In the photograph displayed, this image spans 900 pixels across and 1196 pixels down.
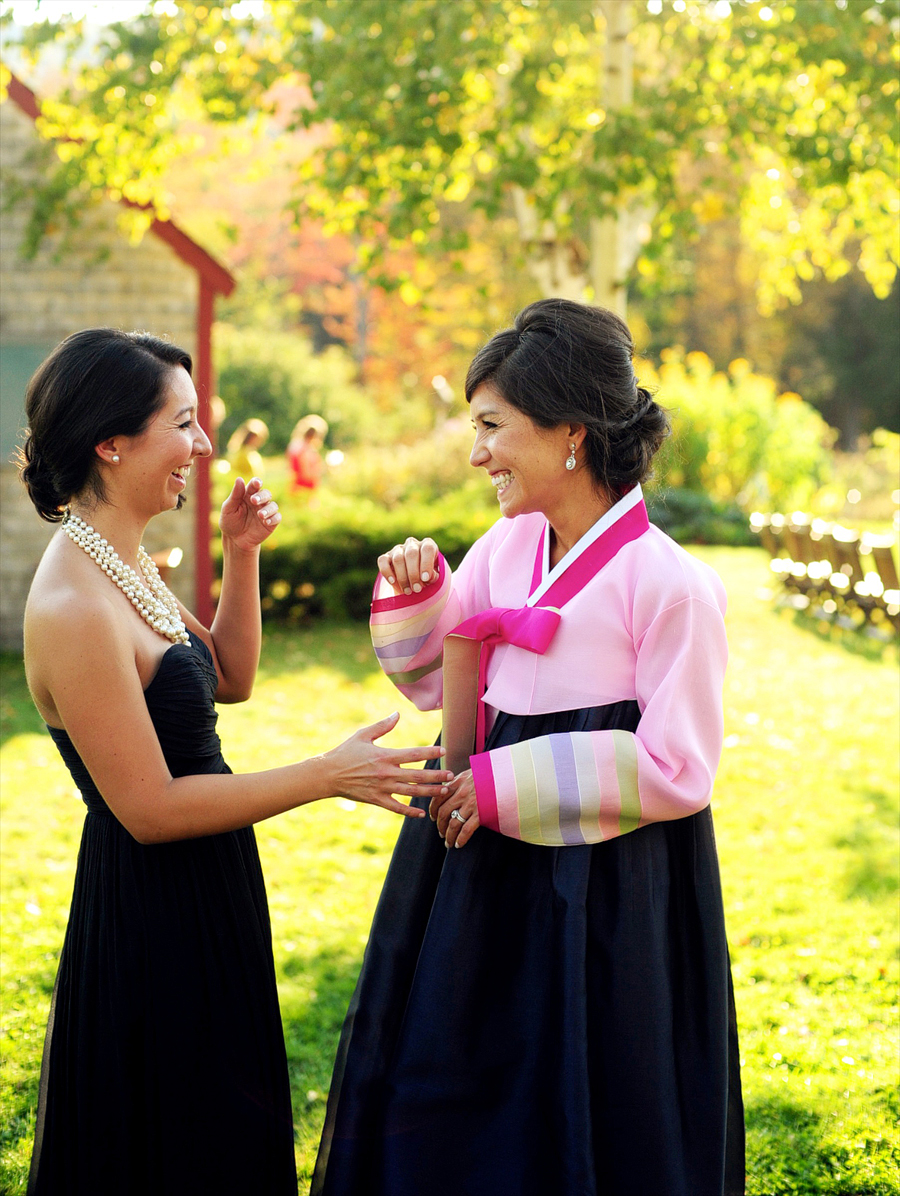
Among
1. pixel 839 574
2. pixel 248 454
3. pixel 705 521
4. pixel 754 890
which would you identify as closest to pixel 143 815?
pixel 754 890

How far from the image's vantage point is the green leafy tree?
8.05 metres

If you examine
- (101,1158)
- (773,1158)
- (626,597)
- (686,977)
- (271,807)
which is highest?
(626,597)

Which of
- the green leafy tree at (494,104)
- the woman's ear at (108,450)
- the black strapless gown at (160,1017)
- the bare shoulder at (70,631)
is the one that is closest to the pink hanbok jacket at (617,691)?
the black strapless gown at (160,1017)

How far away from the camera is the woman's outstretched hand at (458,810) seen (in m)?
2.09

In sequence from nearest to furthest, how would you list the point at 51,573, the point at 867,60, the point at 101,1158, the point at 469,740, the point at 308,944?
the point at 51,573 < the point at 101,1158 < the point at 469,740 < the point at 308,944 < the point at 867,60

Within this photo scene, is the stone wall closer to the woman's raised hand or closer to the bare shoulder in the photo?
the woman's raised hand

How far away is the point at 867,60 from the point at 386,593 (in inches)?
297

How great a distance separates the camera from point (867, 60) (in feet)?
26.6

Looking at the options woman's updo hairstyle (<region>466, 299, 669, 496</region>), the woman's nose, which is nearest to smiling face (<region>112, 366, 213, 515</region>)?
the woman's nose

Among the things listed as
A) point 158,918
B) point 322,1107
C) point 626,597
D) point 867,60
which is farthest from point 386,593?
point 867,60

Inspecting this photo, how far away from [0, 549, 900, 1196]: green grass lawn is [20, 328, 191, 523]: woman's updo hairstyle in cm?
208

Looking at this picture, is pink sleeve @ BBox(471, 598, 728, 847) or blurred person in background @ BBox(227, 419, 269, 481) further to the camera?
blurred person in background @ BBox(227, 419, 269, 481)

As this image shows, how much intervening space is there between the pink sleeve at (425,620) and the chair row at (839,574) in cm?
908

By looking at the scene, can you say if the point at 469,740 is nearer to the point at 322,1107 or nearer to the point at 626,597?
the point at 626,597
